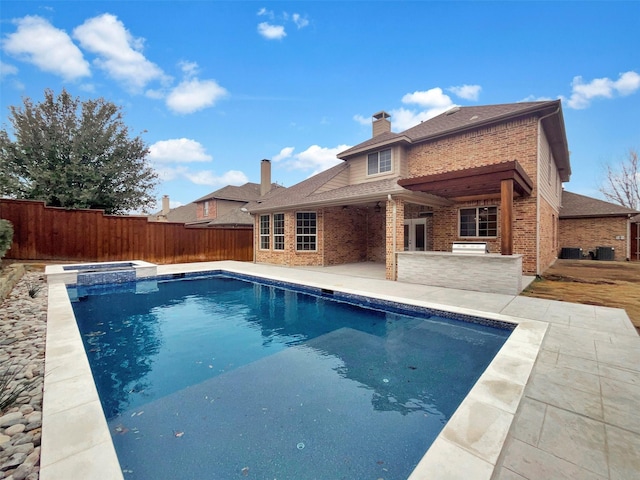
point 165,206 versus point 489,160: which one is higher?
point 165,206

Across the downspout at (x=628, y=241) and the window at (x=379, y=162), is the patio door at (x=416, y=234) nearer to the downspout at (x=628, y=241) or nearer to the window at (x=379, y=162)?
the window at (x=379, y=162)

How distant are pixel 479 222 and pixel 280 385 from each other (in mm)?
10156

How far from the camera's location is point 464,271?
7.77 m

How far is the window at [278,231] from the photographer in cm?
1406

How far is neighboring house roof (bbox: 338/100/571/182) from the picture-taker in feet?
30.3

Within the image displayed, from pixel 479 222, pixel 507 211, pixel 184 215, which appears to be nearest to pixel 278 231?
pixel 479 222

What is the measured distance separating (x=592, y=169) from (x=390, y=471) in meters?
36.7

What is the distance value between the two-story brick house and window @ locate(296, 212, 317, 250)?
46mm

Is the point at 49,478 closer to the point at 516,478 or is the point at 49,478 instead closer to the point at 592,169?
the point at 516,478

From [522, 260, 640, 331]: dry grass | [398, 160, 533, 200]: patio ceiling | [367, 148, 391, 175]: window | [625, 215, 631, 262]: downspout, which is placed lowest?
[522, 260, 640, 331]: dry grass

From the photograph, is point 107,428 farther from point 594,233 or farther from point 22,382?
point 594,233

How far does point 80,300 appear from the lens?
7727 mm

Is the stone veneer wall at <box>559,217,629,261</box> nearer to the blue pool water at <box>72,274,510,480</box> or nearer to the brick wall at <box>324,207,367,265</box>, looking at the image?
the brick wall at <box>324,207,367,265</box>

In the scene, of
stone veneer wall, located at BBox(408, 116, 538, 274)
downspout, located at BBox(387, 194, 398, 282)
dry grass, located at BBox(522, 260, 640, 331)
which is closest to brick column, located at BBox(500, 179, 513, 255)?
dry grass, located at BBox(522, 260, 640, 331)
